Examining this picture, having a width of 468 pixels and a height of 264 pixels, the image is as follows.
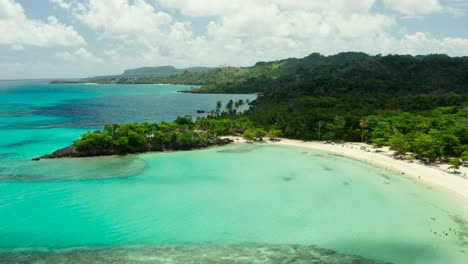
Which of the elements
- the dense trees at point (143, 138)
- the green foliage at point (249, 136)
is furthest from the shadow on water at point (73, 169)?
the green foliage at point (249, 136)

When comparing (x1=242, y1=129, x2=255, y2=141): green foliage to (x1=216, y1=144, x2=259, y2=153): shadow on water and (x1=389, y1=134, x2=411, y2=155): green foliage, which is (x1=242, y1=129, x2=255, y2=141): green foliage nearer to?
(x1=216, y1=144, x2=259, y2=153): shadow on water

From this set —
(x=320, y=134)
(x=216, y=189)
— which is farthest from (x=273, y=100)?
(x=216, y=189)

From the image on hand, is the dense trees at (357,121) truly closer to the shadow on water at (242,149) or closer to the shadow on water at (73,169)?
the shadow on water at (242,149)

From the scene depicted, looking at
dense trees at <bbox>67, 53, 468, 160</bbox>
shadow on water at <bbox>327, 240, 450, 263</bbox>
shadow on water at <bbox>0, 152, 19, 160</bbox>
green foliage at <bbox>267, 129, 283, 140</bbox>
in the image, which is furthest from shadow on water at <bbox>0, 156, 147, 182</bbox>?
shadow on water at <bbox>327, 240, 450, 263</bbox>

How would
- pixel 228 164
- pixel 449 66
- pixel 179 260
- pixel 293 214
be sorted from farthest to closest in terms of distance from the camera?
pixel 449 66 → pixel 228 164 → pixel 293 214 → pixel 179 260

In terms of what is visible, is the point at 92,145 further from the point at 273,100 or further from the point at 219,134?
the point at 273,100

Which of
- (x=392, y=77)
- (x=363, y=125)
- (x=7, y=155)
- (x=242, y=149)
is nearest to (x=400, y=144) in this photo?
→ (x=363, y=125)
